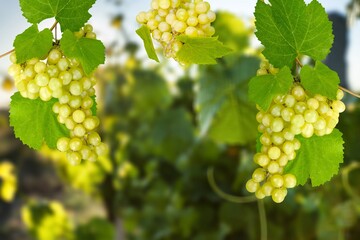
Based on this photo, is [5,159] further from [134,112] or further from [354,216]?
[354,216]

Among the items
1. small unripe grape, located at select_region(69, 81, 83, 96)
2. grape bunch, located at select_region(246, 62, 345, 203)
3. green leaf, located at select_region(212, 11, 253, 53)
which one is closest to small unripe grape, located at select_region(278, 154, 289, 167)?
grape bunch, located at select_region(246, 62, 345, 203)

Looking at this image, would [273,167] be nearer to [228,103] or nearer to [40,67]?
[40,67]

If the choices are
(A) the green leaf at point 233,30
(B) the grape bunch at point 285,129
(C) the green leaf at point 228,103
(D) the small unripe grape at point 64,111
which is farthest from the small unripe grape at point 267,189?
(A) the green leaf at point 233,30

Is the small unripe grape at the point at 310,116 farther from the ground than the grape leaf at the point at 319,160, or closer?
farther from the ground

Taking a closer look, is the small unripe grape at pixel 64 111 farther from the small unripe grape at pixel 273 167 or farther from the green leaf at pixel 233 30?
the green leaf at pixel 233 30

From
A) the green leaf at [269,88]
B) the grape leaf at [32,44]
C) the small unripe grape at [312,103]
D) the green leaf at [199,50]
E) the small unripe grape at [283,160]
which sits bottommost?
the small unripe grape at [283,160]

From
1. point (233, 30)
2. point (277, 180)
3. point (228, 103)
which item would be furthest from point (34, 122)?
point (233, 30)
